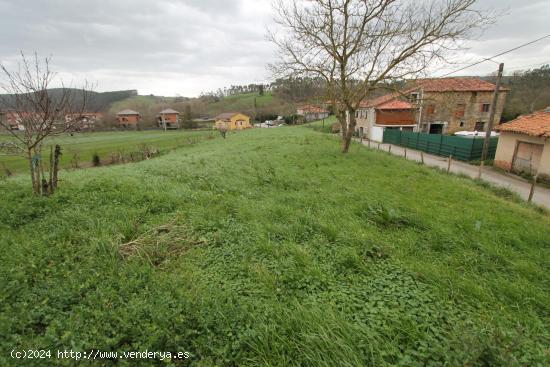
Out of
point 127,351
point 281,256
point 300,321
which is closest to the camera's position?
point 127,351

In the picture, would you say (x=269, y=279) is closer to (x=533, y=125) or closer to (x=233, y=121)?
(x=533, y=125)

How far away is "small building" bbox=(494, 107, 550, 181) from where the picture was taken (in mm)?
12562

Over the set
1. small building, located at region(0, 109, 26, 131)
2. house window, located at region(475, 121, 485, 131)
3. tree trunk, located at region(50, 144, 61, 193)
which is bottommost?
tree trunk, located at region(50, 144, 61, 193)

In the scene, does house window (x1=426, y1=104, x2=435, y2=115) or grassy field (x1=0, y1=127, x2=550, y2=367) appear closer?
grassy field (x1=0, y1=127, x2=550, y2=367)

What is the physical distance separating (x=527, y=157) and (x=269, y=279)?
17.9 m

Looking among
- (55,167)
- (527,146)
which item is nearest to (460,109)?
(527,146)

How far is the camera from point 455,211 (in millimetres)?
6297

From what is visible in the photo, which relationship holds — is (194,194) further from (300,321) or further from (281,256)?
(300,321)

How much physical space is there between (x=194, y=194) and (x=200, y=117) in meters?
81.4

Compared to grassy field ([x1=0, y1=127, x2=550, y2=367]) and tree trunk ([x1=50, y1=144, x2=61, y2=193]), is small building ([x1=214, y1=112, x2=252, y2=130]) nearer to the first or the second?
tree trunk ([x1=50, y1=144, x2=61, y2=193])

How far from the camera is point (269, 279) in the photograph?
132 inches

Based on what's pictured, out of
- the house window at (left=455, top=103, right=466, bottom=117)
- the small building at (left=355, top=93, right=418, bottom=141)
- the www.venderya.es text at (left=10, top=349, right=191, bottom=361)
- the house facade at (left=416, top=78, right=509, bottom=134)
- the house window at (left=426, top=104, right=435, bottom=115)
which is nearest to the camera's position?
the www.venderya.es text at (left=10, top=349, right=191, bottom=361)

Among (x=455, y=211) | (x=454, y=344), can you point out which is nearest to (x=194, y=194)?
(x=454, y=344)

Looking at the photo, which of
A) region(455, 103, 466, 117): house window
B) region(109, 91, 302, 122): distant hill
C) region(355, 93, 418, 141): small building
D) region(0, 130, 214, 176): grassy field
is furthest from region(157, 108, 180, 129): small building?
region(455, 103, 466, 117): house window
